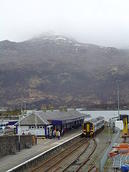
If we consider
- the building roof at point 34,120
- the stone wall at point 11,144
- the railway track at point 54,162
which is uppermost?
the building roof at point 34,120

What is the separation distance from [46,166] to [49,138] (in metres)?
21.2

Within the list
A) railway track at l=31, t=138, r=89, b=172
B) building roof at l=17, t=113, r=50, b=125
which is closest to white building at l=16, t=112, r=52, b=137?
building roof at l=17, t=113, r=50, b=125

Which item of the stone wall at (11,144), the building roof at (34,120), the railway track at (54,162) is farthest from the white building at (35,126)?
the railway track at (54,162)

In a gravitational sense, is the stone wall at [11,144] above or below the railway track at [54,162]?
above

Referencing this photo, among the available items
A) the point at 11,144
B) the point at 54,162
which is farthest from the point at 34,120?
the point at 54,162

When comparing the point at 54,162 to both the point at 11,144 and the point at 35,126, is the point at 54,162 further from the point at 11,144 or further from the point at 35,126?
the point at 35,126

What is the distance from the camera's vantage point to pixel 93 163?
29.6 meters

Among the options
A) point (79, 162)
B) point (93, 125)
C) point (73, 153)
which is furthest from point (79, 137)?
point (79, 162)

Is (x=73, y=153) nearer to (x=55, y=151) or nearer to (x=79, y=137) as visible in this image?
(x=55, y=151)

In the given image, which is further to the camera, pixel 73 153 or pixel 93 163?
pixel 73 153

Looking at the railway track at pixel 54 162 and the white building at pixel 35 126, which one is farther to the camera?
the white building at pixel 35 126

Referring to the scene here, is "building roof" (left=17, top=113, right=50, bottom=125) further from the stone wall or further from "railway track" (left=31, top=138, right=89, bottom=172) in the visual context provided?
"railway track" (left=31, top=138, right=89, bottom=172)

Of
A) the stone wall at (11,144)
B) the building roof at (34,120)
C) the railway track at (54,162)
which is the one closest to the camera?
the railway track at (54,162)

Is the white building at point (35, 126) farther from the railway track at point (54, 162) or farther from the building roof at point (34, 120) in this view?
the railway track at point (54, 162)
